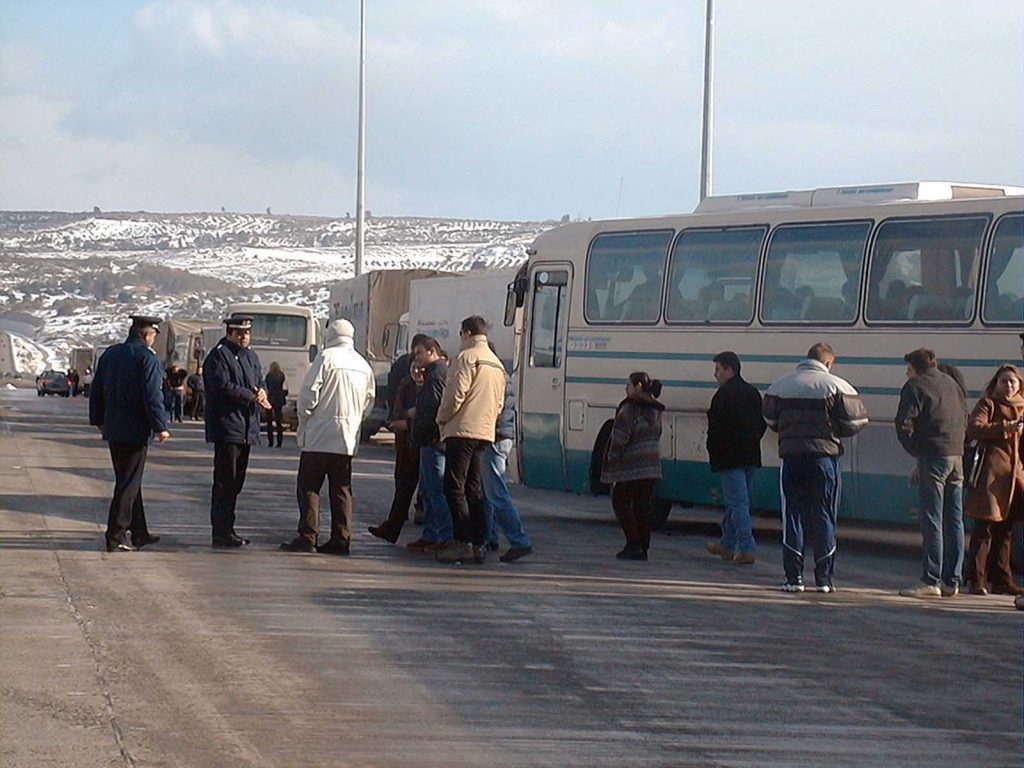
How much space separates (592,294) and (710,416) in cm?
431

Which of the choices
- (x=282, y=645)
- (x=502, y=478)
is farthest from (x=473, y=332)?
(x=282, y=645)

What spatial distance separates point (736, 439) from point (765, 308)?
8.40 feet

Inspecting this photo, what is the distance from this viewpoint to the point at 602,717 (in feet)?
26.1

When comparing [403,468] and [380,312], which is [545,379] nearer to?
[403,468]

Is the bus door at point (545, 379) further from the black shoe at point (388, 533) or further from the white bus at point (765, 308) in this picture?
the black shoe at point (388, 533)

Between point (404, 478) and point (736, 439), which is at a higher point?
point (736, 439)

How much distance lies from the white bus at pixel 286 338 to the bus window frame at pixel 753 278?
2480cm

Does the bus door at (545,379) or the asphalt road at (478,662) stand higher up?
the bus door at (545,379)

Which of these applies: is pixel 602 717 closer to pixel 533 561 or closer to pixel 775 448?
pixel 533 561

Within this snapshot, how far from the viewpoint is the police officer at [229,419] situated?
46.6ft

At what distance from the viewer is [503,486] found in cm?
1421

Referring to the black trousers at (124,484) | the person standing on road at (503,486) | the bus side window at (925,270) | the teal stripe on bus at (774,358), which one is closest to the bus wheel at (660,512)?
the teal stripe on bus at (774,358)

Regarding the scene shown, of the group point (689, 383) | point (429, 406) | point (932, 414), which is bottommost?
point (429, 406)

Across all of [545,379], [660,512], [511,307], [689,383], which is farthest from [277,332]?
[689,383]
